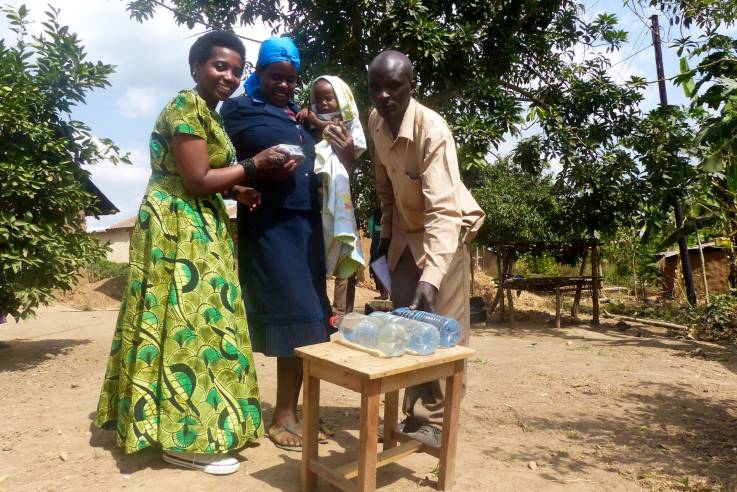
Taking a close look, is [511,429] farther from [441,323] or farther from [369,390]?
[369,390]

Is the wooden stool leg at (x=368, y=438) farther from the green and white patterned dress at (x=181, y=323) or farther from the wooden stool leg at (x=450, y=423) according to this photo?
the green and white patterned dress at (x=181, y=323)

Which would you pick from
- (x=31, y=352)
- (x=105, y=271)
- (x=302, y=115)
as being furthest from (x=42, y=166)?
(x=105, y=271)

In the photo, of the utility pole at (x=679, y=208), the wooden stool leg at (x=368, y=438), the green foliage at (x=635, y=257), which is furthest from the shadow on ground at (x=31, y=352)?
the green foliage at (x=635, y=257)

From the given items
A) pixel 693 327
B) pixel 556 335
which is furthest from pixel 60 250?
pixel 693 327

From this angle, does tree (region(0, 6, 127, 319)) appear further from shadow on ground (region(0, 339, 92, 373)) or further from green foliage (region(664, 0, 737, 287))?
green foliage (region(664, 0, 737, 287))

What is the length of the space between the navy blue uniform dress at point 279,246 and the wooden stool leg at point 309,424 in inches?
18.4

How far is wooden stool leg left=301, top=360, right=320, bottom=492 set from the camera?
87.2 inches

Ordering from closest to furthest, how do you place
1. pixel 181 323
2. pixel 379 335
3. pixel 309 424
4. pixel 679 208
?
1. pixel 379 335
2. pixel 309 424
3. pixel 181 323
4. pixel 679 208

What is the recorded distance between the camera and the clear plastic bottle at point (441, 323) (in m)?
2.29

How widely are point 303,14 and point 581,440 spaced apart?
6.13m

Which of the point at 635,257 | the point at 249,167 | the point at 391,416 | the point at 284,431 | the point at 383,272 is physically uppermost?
the point at 635,257

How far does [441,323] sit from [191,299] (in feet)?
3.63

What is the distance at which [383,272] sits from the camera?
2893 millimetres

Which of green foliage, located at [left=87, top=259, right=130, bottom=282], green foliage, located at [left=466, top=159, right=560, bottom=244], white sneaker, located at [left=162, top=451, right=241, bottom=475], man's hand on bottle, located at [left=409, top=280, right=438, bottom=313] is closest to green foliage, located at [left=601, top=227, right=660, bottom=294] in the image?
green foliage, located at [left=466, top=159, right=560, bottom=244]
